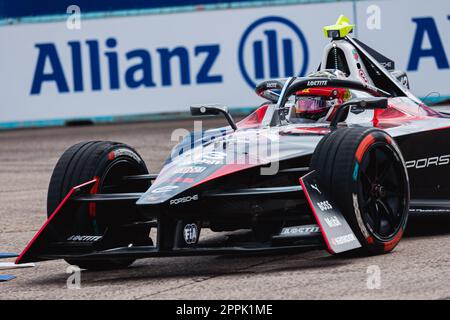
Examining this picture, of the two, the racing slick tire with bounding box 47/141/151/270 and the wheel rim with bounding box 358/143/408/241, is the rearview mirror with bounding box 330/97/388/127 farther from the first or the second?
the racing slick tire with bounding box 47/141/151/270

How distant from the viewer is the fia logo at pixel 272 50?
1783 cm

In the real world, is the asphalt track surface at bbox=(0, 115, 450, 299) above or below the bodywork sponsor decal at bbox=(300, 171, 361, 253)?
below

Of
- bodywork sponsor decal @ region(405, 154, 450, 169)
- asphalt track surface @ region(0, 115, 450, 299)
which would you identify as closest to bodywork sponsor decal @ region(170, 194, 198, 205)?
asphalt track surface @ region(0, 115, 450, 299)

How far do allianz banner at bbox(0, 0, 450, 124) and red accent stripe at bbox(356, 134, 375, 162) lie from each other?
10.1 m

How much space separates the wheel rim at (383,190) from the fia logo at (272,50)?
32.5ft

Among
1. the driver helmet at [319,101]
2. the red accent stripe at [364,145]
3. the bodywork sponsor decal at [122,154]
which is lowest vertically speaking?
the bodywork sponsor decal at [122,154]

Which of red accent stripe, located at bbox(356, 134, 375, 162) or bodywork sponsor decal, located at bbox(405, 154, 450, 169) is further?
bodywork sponsor decal, located at bbox(405, 154, 450, 169)

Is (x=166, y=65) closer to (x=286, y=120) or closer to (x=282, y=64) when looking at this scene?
(x=282, y=64)

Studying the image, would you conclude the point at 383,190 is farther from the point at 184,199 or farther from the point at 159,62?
the point at 159,62

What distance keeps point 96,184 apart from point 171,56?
1018 cm

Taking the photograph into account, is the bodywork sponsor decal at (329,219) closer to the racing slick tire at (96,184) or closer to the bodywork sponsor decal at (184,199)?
the bodywork sponsor decal at (184,199)

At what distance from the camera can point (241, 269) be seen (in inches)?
301

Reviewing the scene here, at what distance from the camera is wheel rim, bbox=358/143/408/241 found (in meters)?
7.72

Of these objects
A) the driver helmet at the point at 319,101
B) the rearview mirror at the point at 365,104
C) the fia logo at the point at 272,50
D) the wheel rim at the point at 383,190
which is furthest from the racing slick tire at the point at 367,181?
the fia logo at the point at 272,50
